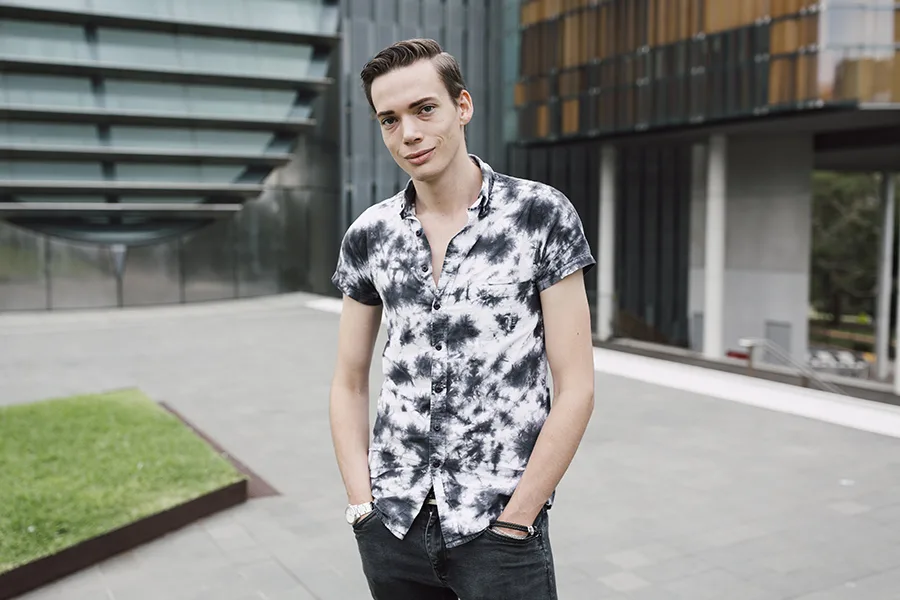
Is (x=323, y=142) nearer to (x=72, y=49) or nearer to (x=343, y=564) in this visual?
(x=72, y=49)

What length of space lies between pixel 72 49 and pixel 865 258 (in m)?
40.2

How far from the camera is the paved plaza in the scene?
5289 millimetres

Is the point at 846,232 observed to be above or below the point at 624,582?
above

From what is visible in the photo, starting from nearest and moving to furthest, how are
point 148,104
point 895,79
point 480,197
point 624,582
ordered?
1. point 480,197
2. point 624,582
3. point 895,79
4. point 148,104

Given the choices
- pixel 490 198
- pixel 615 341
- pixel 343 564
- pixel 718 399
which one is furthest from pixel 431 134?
pixel 615 341

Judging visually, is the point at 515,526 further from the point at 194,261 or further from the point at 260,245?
the point at 260,245

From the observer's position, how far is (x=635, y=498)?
6.96 metres

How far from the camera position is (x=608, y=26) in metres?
25.7

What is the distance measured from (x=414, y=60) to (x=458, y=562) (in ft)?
4.24

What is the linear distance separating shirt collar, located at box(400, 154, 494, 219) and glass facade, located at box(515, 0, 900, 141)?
65.3 feet

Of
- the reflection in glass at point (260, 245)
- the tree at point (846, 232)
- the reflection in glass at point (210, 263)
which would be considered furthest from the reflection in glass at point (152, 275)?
the tree at point (846, 232)

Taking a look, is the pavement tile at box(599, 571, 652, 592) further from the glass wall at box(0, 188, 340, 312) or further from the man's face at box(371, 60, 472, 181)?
the glass wall at box(0, 188, 340, 312)

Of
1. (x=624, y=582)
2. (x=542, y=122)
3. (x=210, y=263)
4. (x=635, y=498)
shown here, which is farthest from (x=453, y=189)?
(x=542, y=122)

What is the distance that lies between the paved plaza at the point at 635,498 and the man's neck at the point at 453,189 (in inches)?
134
